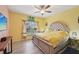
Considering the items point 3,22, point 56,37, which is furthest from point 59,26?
point 3,22

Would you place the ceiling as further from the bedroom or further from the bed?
the bed

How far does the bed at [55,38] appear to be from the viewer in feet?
6.26

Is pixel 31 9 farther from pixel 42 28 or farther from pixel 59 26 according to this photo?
pixel 59 26

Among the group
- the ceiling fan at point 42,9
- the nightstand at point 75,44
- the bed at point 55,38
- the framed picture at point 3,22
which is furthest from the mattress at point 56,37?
the framed picture at point 3,22

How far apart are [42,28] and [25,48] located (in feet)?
1.57

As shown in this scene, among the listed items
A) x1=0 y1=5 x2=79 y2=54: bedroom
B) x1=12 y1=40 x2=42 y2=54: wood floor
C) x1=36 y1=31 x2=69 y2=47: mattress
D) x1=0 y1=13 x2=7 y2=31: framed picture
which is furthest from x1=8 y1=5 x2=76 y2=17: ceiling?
x1=12 y1=40 x2=42 y2=54: wood floor

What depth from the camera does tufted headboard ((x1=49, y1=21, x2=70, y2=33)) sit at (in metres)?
1.93

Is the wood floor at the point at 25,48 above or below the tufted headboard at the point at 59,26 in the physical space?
below

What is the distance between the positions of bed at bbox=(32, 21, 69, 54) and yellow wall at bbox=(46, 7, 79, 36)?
3.0 inches

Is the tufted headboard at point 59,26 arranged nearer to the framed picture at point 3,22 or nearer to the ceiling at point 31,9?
the ceiling at point 31,9

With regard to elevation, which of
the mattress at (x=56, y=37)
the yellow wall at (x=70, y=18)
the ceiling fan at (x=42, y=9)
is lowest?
the mattress at (x=56, y=37)
